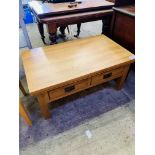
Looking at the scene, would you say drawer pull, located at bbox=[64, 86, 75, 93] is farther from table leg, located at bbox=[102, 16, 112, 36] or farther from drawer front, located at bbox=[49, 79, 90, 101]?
table leg, located at bbox=[102, 16, 112, 36]

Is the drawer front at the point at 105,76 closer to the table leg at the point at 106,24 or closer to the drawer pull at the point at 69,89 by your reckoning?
the drawer pull at the point at 69,89

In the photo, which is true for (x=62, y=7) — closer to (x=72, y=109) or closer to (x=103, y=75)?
(x=103, y=75)

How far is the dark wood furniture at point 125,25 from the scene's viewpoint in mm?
1533

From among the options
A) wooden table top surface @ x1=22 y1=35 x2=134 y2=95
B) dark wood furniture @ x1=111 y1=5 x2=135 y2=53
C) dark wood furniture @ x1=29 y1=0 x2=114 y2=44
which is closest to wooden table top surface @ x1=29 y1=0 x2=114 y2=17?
dark wood furniture @ x1=29 y1=0 x2=114 y2=44

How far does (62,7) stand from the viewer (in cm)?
176

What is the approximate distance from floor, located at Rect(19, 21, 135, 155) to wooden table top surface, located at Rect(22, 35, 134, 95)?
0.51m

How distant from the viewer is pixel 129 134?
4.24 ft

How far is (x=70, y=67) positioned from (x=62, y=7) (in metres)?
0.97

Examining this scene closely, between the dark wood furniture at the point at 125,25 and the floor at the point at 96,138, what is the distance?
794mm

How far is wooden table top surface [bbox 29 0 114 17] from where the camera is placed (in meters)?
1.59
